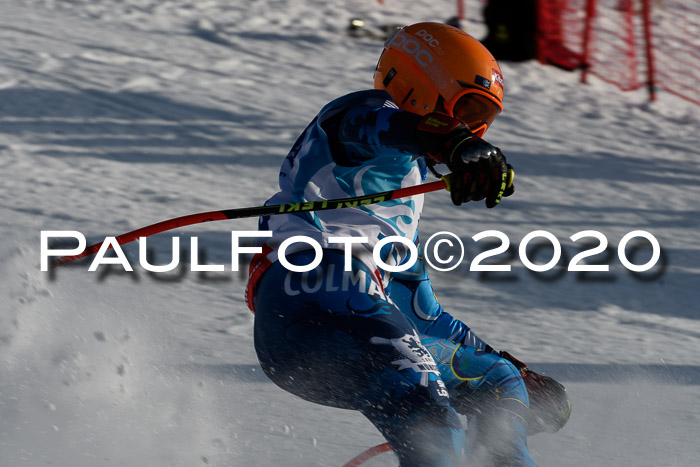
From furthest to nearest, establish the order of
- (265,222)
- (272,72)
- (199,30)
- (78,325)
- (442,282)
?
(199,30) → (272,72) → (442,282) → (78,325) → (265,222)

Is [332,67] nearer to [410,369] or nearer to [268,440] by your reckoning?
[268,440]

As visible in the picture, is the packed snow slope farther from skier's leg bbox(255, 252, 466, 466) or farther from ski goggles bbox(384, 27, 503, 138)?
ski goggles bbox(384, 27, 503, 138)

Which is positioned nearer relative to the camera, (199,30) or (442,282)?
(442,282)

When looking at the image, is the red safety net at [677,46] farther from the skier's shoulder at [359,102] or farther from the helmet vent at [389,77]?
the skier's shoulder at [359,102]

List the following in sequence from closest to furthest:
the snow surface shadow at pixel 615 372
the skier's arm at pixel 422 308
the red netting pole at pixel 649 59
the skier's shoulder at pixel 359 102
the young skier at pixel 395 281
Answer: the young skier at pixel 395 281
the skier's shoulder at pixel 359 102
the skier's arm at pixel 422 308
the snow surface shadow at pixel 615 372
the red netting pole at pixel 649 59

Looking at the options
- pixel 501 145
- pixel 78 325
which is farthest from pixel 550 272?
pixel 78 325

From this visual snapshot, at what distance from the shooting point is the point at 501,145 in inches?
283

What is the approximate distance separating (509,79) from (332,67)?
5.81 feet

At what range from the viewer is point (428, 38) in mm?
2650

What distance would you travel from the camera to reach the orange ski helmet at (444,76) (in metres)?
2.54

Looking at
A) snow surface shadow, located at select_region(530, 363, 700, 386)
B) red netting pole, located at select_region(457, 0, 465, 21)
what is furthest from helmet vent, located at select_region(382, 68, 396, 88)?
red netting pole, located at select_region(457, 0, 465, 21)

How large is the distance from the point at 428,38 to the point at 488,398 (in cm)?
111

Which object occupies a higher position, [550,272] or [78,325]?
[78,325]

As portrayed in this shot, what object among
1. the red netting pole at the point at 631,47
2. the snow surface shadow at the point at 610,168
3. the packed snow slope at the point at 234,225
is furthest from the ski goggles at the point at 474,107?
the red netting pole at the point at 631,47
